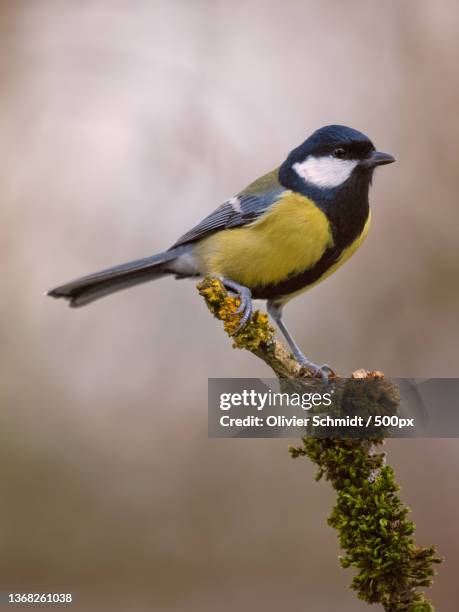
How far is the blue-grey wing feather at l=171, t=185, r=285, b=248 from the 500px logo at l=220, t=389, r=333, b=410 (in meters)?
0.59

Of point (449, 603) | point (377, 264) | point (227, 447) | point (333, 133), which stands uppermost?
point (377, 264)

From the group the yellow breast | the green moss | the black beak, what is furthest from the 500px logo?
the black beak

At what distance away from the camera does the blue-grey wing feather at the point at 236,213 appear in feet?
7.13

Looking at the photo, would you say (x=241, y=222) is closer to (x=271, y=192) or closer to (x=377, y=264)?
(x=271, y=192)

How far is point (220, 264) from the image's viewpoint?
2156mm

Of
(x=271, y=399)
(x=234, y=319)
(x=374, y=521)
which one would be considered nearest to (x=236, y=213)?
(x=234, y=319)

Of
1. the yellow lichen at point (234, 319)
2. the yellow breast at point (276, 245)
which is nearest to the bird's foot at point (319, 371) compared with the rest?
the yellow lichen at point (234, 319)

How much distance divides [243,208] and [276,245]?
0.70ft

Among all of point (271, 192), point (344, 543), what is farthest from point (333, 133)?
point (344, 543)

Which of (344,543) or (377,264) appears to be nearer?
(344,543)

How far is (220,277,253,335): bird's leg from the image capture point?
1809 millimetres

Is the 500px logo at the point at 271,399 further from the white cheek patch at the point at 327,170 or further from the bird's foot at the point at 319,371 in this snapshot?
the white cheek patch at the point at 327,170

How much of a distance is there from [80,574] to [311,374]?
5.63 ft

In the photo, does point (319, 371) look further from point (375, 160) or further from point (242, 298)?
point (375, 160)
